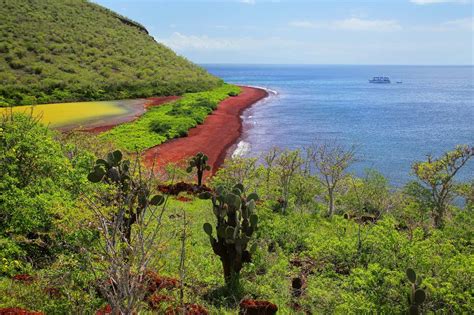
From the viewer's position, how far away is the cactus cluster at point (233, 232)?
500 inches

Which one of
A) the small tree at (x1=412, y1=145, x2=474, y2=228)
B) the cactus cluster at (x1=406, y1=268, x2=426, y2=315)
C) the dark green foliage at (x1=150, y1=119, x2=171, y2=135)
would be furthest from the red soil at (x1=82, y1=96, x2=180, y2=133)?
the cactus cluster at (x1=406, y1=268, x2=426, y2=315)

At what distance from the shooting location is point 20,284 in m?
10.6

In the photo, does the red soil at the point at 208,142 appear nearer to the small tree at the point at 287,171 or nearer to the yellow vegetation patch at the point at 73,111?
the small tree at the point at 287,171

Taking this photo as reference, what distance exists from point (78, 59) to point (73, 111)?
24849mm

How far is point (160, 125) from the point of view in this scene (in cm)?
4359

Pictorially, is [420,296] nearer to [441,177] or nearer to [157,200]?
[157,200]

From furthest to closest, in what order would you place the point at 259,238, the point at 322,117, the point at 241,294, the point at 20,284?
1. the point at 322,117
2. the point at 259,238
3. the point at 241,294
4. the point at 20,284

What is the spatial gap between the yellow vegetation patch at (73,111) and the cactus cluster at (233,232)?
33843mm

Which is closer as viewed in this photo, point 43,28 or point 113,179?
point 113,179

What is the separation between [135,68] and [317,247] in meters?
71.7

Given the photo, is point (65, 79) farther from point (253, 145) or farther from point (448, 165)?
point (448, 165)

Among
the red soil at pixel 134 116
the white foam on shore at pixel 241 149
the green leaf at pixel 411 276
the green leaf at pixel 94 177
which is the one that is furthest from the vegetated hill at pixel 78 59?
the green leaf at pixel 411 276

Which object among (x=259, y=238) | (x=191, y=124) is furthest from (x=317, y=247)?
(x=191, y=124)

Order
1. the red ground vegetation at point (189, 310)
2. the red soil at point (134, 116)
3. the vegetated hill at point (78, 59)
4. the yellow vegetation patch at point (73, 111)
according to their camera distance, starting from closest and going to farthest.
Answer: the red ground vegetation at point (189, 310)
the red soil at point (134, 116)
the yellow vegetation patch at point (73, 111)
the vegetated hill at point (78, 59)
